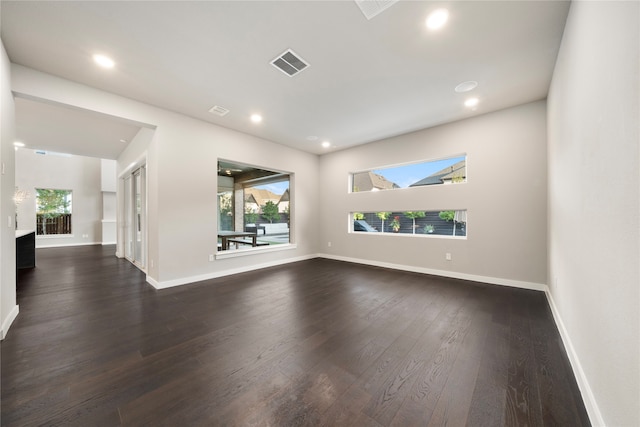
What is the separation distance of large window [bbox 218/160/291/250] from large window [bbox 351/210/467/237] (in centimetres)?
192

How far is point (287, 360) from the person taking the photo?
180 cm

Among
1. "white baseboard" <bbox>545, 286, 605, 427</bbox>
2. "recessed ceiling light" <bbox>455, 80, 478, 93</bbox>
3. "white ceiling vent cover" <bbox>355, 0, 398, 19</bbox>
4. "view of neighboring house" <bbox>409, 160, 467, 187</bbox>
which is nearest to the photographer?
"white baseboard" <bbox>545, 286, 605, 427</bbox>

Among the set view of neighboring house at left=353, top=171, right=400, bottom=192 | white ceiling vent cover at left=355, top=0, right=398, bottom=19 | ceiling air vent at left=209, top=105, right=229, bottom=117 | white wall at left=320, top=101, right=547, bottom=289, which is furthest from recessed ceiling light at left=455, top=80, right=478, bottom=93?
ceiling air vent at left=209, top=105, right=229, bottom=117

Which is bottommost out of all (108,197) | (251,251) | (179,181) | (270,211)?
(251,251)

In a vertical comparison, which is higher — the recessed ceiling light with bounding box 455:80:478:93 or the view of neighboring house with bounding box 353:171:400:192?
the recessed ceiling light with bounding box 455:80:478:93

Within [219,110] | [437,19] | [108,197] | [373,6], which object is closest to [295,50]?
[373,6]

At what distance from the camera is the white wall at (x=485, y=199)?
3426 millimetres

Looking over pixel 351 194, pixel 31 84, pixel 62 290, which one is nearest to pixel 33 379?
pixel 62 290

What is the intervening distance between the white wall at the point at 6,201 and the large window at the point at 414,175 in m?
5.28

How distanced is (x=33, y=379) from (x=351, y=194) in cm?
520

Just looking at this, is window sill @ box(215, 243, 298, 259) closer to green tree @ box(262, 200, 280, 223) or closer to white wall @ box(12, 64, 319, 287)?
white wall @ box(12, 64, 319, 287)

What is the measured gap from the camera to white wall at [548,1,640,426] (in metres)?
0.93

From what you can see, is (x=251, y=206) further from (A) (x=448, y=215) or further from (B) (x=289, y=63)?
(A) (x=448, y=215)

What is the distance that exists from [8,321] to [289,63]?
3.93 meters
